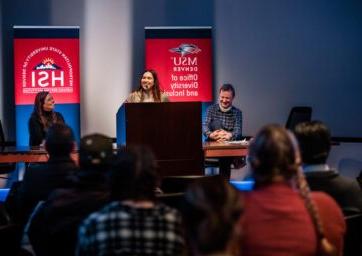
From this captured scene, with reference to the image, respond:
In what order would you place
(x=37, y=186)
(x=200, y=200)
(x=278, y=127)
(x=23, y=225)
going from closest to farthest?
(x=200, y=200), (x=278, y=127), (x=23, y=225), (x=37, y=186)

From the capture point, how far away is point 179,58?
7.72 m

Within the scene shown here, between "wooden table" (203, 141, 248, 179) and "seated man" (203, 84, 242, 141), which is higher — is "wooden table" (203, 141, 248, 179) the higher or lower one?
the lower one

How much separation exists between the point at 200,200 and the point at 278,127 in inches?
26.9

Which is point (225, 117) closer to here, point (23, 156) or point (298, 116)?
point (298, 116)

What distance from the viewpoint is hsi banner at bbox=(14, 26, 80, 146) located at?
7.29 meters

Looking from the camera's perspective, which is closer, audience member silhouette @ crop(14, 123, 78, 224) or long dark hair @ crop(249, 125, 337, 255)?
long dark hair @ crop(249, 125, 337, 255)

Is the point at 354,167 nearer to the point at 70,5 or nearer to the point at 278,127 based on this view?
the point at 70,5

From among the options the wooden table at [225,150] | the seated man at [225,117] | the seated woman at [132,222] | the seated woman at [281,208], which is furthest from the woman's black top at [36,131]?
the seated woman at [281,208]

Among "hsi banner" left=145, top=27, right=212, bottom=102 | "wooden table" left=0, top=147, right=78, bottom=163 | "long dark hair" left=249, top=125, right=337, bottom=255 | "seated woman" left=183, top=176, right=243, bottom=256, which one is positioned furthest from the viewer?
"hsi banner" left=145, top=27, right=212, bottom=102

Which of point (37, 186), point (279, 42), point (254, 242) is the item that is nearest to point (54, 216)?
point (37, 186)

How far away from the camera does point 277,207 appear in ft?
6.78

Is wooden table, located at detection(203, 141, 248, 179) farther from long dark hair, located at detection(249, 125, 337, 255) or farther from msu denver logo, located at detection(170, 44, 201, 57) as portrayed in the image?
long dark hair, located at detection(249, 125, 337, 255)

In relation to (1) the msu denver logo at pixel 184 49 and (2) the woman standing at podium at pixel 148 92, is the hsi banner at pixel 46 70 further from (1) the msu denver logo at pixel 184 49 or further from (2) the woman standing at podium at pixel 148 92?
(2) the woman standing at podium at pixel 148 92

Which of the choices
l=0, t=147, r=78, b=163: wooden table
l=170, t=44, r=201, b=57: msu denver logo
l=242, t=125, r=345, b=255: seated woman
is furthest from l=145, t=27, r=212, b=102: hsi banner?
l=242, t=125, r=345, b=255: seated woman
